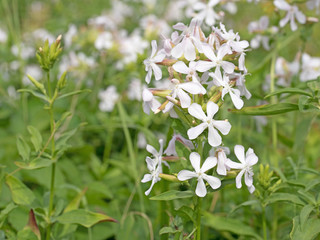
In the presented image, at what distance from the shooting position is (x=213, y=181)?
120cm

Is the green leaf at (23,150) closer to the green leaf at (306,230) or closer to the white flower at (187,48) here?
the white flower at (187,48)

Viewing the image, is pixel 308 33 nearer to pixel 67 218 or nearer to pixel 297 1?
pixel 297 1

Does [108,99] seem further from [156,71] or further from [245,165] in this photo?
[245,165]

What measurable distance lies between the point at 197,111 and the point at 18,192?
719 millimetres

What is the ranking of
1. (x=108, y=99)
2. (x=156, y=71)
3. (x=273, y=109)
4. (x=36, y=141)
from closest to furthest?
(x=156, y=71) → (x=273, y=109) → (x=36, y=141) → (x=108, y=99)

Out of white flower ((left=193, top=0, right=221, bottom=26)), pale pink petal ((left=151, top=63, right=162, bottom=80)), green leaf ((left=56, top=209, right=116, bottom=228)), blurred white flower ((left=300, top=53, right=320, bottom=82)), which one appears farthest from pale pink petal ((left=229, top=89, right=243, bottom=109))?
blurred white flower ((left=300, top=53, right=320, bottom=82))

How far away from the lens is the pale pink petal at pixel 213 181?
1194mm

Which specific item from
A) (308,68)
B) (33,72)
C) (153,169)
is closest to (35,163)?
(153,169)

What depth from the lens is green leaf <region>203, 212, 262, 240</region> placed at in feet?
5.25

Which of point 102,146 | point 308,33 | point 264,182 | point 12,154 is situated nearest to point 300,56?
point 308,33

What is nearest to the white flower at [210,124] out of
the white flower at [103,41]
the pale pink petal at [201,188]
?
the pale pink petal at [201,188]

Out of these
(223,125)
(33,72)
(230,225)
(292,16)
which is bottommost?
(230,225)

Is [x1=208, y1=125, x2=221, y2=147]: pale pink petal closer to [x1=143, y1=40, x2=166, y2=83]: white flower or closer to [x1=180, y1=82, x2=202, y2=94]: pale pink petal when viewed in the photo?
[x1=180, y1=82, x2=202, y2=94]: pale pink petal

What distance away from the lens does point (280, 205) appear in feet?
6.61
